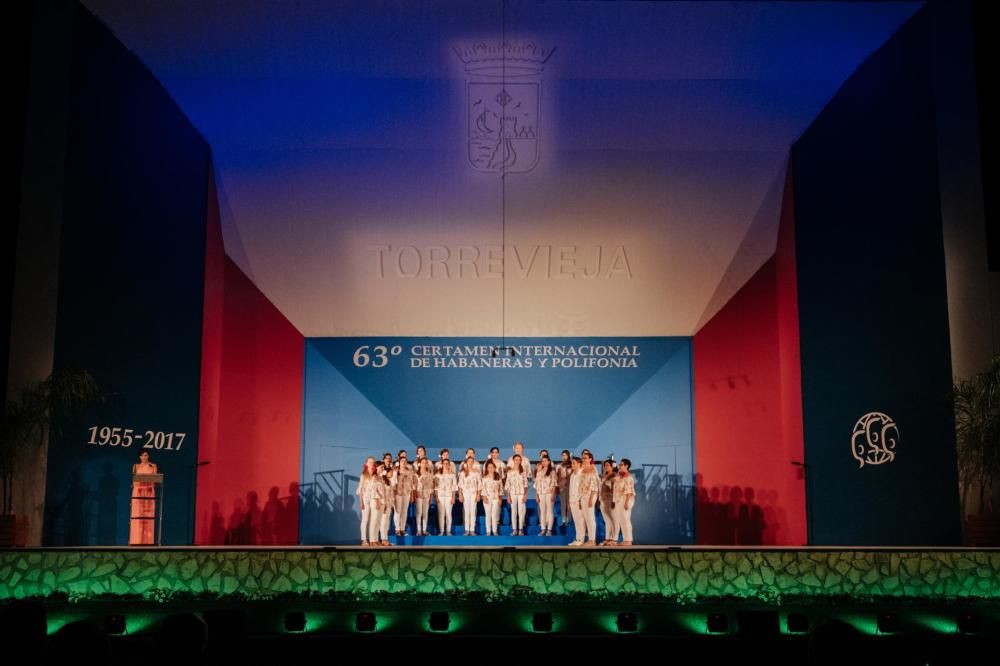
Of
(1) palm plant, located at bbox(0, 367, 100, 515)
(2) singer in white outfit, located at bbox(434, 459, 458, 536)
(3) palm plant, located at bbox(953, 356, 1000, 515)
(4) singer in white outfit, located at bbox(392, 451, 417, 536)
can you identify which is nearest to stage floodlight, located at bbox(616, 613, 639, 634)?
(3) palm plant, located at bbox(953, 356, 1000, 515)

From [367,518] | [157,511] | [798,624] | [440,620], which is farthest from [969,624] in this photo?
[157,511]

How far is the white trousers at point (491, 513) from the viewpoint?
14.3 metres

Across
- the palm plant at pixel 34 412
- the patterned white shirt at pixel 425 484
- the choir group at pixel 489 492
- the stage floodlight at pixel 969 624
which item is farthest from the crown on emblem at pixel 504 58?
the stage floodlight at pixel 969 624

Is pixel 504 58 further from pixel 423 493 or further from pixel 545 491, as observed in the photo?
pixel 423 493

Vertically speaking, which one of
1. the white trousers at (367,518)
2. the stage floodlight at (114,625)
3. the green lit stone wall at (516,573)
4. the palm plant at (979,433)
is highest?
the palm plant at (979,433)

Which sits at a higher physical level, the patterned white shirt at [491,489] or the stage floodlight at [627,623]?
the patterned white shirt at [491,489]

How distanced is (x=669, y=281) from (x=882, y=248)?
366 centimetres

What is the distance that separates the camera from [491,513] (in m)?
14.3

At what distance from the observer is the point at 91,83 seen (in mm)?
12375

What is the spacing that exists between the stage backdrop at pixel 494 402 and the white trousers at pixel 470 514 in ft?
6.15

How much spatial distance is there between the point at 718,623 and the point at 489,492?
586 centimetres

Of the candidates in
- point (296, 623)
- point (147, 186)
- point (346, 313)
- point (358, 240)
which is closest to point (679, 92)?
point (358, 240)

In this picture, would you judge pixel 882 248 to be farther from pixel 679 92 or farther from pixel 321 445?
pixel 321 445

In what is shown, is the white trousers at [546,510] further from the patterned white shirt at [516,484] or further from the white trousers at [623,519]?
the white trousers at [623,519]
